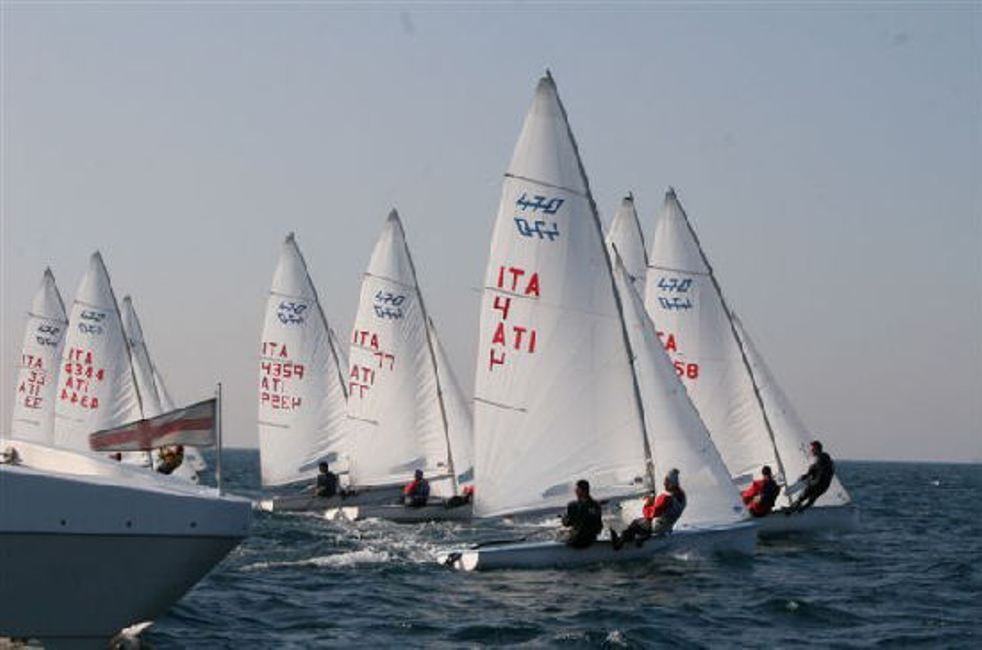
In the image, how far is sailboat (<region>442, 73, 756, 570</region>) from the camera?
92.4 feet

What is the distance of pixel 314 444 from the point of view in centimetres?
4981

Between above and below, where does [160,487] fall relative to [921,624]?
above

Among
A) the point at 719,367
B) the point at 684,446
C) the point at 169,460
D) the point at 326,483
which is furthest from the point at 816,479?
the point at 169,460

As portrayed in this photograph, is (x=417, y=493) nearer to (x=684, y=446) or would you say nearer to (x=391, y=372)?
(x=391, y=372)

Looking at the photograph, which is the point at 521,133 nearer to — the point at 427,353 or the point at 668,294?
the point at 668,294

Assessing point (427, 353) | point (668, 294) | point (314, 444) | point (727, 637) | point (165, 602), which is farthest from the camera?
point (314, 444)

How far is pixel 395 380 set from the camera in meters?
45.7

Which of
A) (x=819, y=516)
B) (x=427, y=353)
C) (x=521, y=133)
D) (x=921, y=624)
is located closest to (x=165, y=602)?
(x=921, y=624)

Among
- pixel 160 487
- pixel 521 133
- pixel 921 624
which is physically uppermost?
pixel 521 133

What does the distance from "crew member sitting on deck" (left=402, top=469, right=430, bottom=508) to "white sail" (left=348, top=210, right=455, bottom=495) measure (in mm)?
3102

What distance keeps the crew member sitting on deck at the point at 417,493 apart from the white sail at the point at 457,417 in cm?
218

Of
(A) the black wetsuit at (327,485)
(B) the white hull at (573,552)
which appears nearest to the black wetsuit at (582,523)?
(B) the white hull at (573,552)

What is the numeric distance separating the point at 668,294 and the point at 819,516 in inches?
271

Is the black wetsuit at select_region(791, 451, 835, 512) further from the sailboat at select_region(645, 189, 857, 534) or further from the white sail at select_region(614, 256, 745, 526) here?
the white sail at select_region(614, 256, 745, 526)
